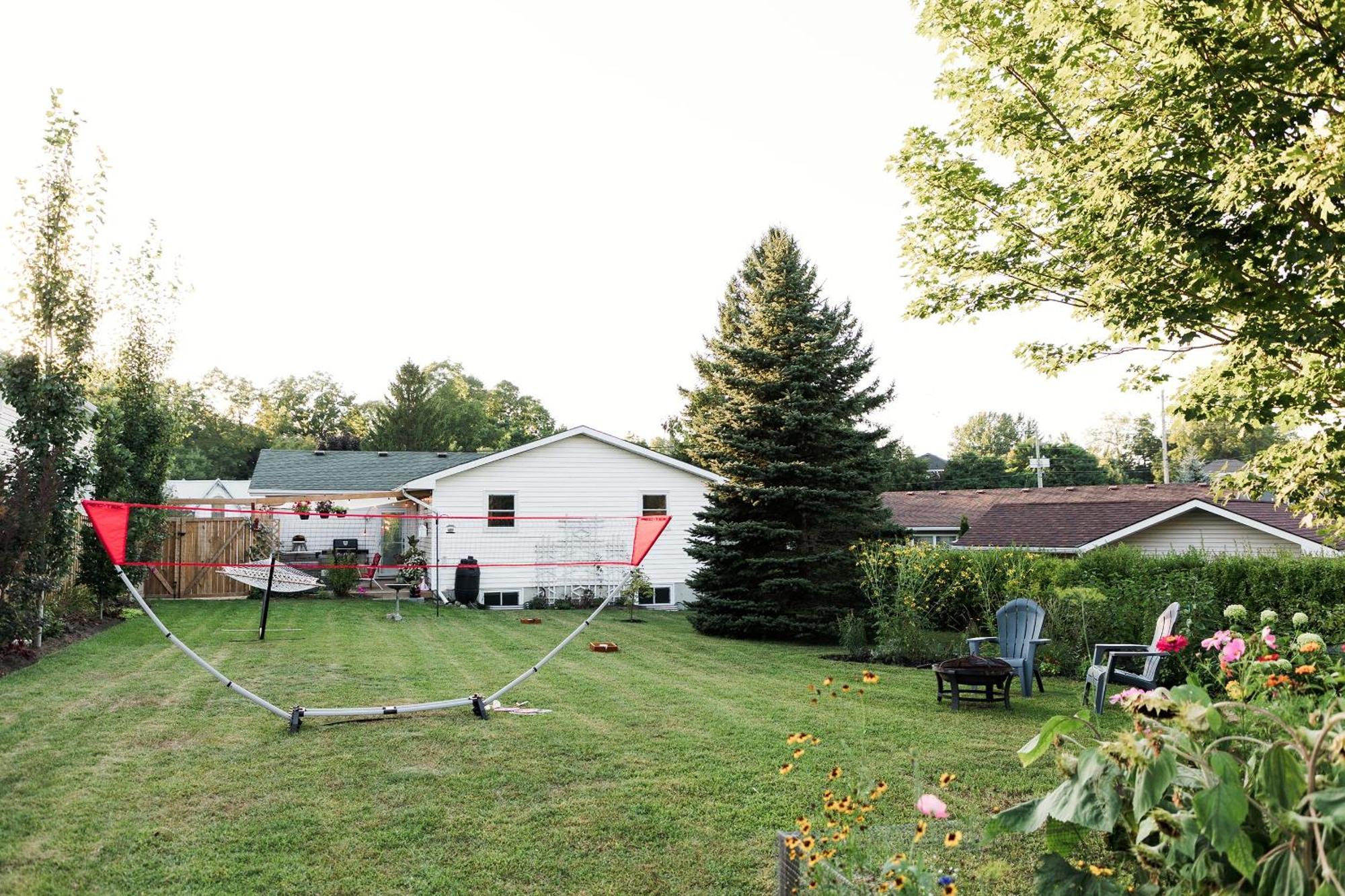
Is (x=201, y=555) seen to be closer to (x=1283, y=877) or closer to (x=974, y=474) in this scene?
(x=1283, y=877)

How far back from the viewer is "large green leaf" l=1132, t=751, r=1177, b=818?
71.3 inches

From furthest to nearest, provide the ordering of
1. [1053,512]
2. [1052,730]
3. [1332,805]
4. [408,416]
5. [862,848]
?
[408,416] → [1053,512] → [862,848] → [1052,730] → [1332,805]

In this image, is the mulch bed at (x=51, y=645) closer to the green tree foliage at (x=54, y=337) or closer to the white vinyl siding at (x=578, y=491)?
the green tree foliage at (x=54, y=337)

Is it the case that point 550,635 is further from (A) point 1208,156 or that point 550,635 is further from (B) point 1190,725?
(B) point 1190,725

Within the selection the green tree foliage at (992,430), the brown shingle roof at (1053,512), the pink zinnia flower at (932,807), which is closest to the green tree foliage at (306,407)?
the brown shingle roof at (1053,512)

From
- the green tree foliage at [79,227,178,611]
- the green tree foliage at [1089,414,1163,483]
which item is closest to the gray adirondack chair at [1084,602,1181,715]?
the green tree foliage at [79,227,178,611]

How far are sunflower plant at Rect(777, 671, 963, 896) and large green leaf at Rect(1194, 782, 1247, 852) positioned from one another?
0.73 metres

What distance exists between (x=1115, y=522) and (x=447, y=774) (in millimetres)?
18841

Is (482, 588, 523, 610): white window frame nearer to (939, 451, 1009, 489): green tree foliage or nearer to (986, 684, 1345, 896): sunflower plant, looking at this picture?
(986, 684, 1345, 896): sunflower plant

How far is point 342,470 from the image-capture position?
25.8m

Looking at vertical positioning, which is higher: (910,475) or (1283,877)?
(910,475)

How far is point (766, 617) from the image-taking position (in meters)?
14.2

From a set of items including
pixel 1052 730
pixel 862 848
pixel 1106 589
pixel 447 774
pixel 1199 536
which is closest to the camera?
pixel 1052 730

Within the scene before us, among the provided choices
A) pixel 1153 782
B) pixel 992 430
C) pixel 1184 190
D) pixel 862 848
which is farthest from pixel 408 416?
pixel 992 430
